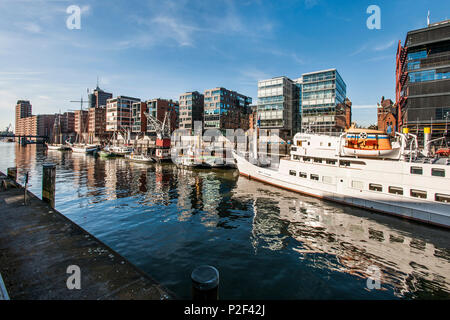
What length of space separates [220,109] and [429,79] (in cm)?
8008

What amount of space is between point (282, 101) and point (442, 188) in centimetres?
7424

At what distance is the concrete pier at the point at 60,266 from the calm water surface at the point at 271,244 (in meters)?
3.47

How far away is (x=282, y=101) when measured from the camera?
88812mm

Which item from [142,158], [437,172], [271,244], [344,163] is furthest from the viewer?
[142,158]

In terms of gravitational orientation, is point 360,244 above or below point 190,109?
below

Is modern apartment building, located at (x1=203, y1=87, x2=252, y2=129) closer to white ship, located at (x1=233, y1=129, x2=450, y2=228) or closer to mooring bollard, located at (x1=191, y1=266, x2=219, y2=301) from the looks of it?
white ship, located at (x1=233, y1=129, x2=450, y2=228)

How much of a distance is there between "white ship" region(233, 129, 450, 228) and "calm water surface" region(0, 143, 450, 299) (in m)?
1.70

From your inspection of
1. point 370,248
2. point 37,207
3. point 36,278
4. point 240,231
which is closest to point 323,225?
point 370,248

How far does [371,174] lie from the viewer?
24.3 metres

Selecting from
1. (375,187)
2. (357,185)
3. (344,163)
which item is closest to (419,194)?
(375,187)

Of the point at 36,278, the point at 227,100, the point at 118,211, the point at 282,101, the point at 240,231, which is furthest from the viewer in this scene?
the point at 227,100

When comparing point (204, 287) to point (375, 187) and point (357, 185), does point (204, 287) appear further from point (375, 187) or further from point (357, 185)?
point (357, 185)

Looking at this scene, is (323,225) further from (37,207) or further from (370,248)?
(37,207)
